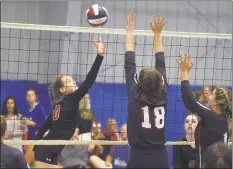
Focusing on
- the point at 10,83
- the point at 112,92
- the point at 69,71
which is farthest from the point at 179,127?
the point at 10,83

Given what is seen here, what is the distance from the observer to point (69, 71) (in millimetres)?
11992

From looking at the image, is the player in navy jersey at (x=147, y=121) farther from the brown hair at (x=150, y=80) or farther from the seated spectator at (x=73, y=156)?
the seated spectator at (x=73, y=156)

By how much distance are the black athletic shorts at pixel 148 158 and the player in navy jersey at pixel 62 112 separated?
1.20 meters

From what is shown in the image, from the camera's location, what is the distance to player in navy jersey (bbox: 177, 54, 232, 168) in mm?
5320

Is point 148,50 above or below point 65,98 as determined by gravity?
above

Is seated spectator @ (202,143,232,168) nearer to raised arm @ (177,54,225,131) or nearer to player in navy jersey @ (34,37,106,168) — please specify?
raised arm @ (177,54,225,131)

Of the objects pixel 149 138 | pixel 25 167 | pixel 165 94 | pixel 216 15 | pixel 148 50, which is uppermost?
pixel 216 15

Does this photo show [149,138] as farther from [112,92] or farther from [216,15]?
[216,15]

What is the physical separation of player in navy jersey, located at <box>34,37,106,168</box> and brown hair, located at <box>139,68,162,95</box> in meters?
0.97

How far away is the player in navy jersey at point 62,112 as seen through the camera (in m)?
5.91

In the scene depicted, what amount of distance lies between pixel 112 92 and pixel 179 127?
147 cm

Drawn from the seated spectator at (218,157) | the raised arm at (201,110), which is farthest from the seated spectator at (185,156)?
the seated spectator at (218,157)

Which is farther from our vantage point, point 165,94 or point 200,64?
point 200,64

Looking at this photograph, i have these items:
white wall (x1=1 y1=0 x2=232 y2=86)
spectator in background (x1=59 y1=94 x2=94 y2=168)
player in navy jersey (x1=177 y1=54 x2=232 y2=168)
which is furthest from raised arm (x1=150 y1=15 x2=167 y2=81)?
white wall (x1=1 y1=0 x2=232 y2=86)
